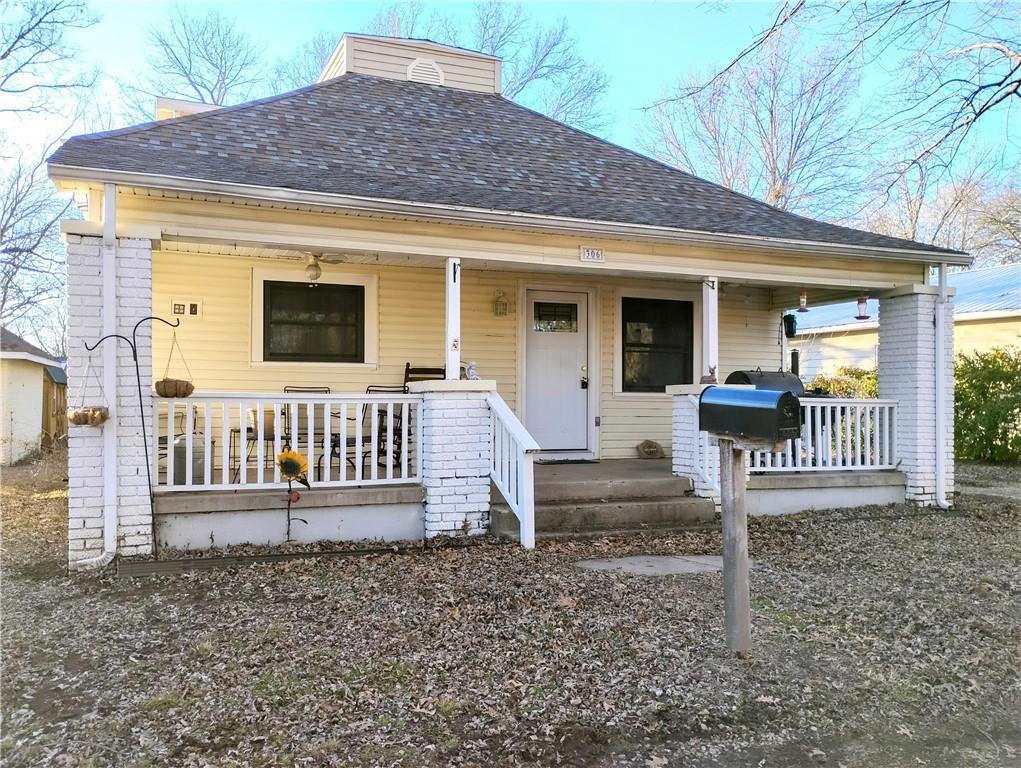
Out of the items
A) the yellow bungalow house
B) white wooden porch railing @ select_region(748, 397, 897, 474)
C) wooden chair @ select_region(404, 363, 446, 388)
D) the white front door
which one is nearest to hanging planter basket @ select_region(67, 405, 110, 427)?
the yellow bungalow house

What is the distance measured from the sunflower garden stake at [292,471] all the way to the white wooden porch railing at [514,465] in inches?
63.0

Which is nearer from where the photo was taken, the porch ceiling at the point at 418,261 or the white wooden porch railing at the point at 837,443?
the porch ceiling at the point at 418,261

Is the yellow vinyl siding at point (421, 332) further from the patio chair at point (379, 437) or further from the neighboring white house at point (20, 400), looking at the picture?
the neighboring white house at point (20, 400)

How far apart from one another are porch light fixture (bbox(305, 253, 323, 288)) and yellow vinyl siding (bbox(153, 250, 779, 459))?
0.33 ft

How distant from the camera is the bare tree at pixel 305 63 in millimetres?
23484

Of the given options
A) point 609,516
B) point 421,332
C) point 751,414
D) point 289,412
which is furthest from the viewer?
point 421,332

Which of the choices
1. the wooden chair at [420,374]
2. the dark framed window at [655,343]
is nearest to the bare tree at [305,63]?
the dark framed window at [655,343]

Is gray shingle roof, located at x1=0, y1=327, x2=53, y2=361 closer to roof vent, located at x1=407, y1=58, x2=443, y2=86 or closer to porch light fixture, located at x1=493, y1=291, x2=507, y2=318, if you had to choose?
roof vent, located at x1=407, y1=58, x2=443, y2=86

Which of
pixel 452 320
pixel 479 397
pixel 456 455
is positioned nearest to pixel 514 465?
pixel 456 455

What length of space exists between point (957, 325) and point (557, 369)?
11.3 m

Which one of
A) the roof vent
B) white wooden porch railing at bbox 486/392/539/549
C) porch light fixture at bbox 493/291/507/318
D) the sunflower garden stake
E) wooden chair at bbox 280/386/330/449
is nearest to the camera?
the sunflower garden stake

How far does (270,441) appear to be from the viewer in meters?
7.22

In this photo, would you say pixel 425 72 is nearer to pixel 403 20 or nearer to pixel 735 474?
pixel 735 474

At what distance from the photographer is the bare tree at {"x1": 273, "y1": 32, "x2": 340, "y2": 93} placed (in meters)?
23.5
